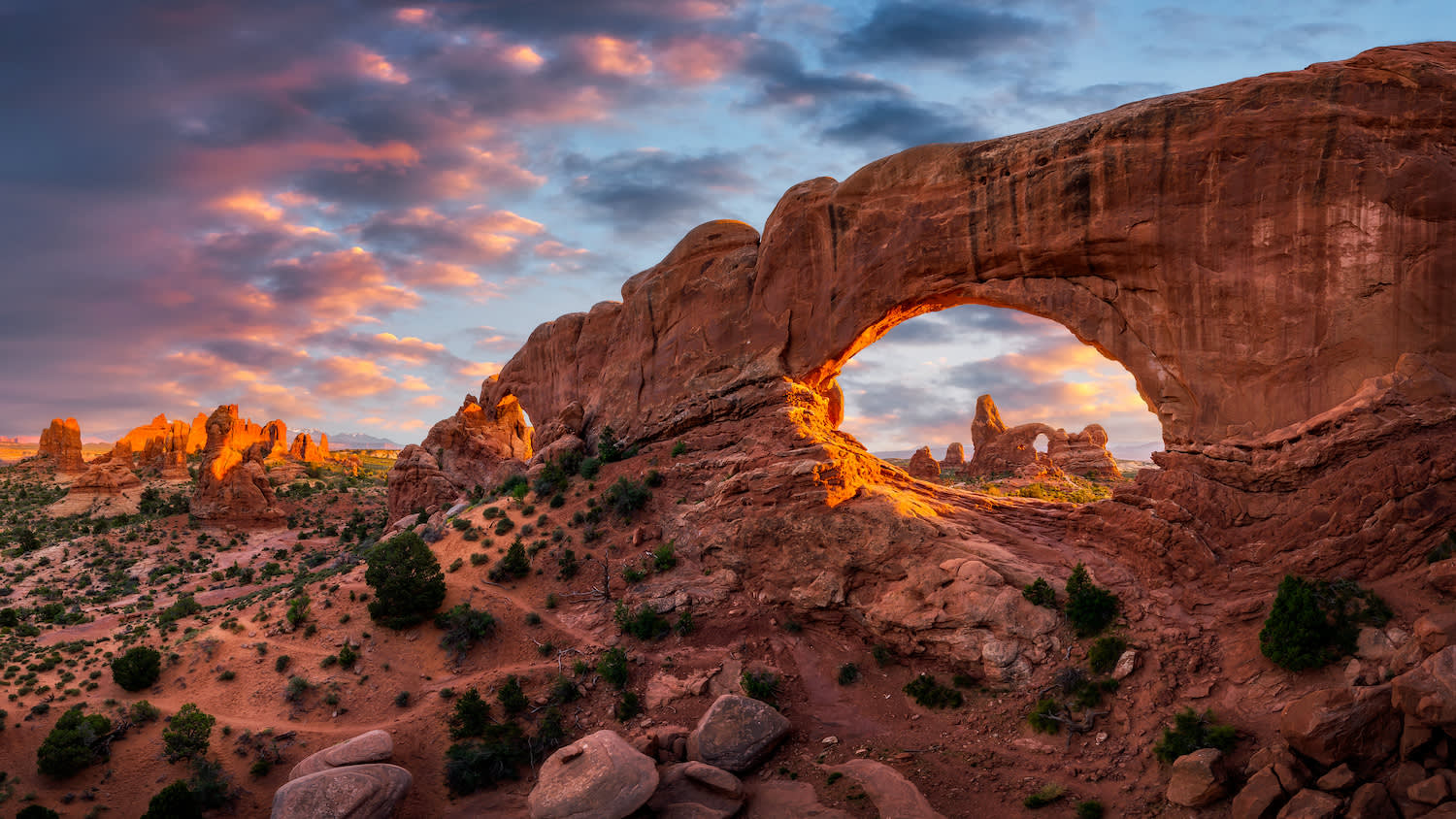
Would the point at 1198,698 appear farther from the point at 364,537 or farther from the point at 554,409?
the point at 364,537

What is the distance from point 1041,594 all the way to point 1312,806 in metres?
10.3

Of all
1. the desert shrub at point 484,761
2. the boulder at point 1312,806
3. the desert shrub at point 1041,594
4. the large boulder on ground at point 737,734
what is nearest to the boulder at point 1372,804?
the boulder at point 1312,806

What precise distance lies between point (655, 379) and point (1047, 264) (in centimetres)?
2229

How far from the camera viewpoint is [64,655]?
36.1 meters

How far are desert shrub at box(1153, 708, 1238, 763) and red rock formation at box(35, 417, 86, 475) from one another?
113081 millimetres

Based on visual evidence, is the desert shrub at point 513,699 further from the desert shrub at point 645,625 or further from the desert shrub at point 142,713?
the desert shrub at point 142,713

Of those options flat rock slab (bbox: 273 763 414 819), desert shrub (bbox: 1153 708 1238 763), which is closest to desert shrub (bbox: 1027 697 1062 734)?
desert shrub (bbox: 1153 708 1238 763)

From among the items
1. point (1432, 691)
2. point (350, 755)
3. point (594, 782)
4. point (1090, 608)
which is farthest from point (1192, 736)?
point (350, 755)

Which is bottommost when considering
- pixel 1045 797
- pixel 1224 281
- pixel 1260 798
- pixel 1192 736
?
pixel 1045 797

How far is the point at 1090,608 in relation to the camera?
24.8 m

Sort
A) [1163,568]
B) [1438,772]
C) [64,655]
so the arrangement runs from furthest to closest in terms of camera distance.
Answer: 1. [64,655]
2. [1163,568]
3. [1438,772]

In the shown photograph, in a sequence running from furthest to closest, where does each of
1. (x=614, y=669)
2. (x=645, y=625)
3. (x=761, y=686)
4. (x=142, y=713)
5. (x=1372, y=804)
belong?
(x=645, y=625)
(x=142, y=713)
(x=614, y=669)
(x=761, y=686)
(x=1372, y=804)

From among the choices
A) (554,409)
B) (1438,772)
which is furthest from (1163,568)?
(554,409)

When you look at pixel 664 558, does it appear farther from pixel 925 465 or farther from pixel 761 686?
pixel 925 465
